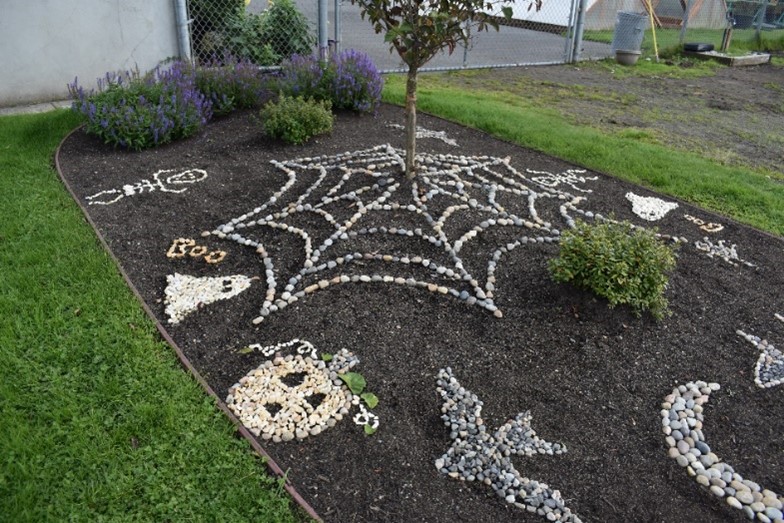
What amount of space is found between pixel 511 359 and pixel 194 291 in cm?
198

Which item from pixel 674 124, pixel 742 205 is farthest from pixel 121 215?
pixel 674 124

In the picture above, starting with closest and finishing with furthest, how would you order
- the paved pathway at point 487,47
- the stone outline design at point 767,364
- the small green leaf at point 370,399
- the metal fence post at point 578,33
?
the small green leaf at point 370,399 < the stone outline design at point 767,364 < the paved pathway at point 487,47 < the metal fence post at point 578,33

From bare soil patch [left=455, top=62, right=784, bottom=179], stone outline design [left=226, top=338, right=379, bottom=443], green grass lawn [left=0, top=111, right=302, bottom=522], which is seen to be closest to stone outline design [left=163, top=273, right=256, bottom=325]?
green grass lawn [left=0, top=111, right=302, bottom=522]

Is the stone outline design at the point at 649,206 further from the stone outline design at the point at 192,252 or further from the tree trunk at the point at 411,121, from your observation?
the stone outline design at the point at 192,252

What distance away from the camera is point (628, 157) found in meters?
6.40

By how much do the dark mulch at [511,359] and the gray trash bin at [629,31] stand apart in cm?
962

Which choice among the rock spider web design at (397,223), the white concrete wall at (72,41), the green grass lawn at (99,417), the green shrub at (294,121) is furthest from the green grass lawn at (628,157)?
the green grass lawn at (99,417)

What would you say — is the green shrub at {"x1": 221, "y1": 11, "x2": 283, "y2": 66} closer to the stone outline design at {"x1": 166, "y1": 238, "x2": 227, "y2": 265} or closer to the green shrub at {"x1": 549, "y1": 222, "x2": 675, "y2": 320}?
the stone outline design at {"x1": 166, "y1": 238, "x2": 227, "y2": 265}

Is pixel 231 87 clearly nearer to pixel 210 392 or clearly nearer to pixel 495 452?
pixel 210 392

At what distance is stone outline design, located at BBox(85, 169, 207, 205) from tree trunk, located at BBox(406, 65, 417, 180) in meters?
1.82

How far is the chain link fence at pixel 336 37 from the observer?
28.3 feet

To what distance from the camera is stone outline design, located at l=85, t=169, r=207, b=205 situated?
4906mm

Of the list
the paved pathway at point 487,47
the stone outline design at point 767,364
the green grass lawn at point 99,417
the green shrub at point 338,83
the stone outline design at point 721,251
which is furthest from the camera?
the paved pathway at point 487,47

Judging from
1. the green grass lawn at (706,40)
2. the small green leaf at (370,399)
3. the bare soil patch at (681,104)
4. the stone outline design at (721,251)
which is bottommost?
the small green leaf at (370,399)
